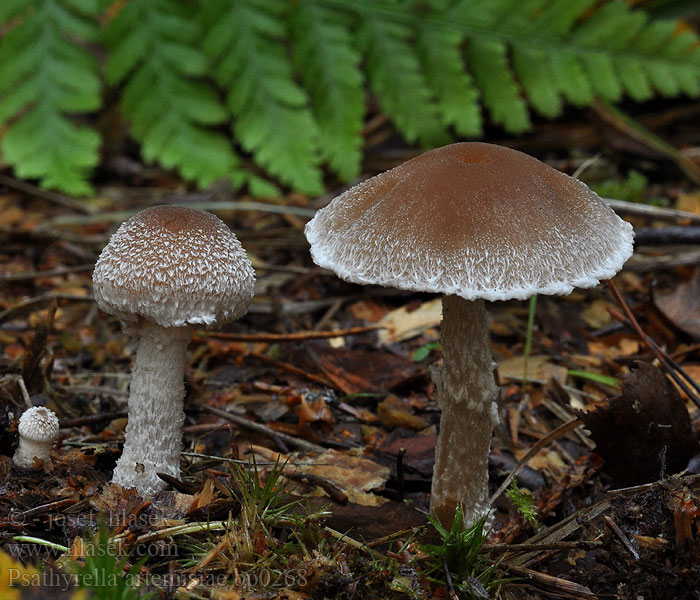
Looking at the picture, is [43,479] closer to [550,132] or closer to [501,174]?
[501,174]

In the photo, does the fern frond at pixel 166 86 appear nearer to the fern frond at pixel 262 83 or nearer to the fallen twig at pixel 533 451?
the fern frond at pixel 262 83

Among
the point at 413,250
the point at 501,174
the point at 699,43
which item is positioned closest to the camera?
the point at 413,250

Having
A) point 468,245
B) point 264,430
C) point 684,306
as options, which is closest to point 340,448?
point 264,430

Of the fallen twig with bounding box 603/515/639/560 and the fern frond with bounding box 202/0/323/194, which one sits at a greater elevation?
the fern frond with bounding box 202/0/323/194

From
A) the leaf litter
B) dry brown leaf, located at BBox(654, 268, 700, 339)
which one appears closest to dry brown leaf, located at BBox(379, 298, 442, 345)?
the leaf litter

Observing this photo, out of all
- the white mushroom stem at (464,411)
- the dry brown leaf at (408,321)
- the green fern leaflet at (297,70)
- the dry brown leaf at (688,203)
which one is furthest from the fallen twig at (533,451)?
the green fern leaflet at (297,70)

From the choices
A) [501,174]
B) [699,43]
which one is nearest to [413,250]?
[501,174]

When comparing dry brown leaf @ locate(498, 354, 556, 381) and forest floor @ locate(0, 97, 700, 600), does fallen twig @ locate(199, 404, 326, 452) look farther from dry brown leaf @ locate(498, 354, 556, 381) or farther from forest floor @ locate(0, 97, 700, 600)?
dry brown leaf @ locate(498, 354, 556, 381)
